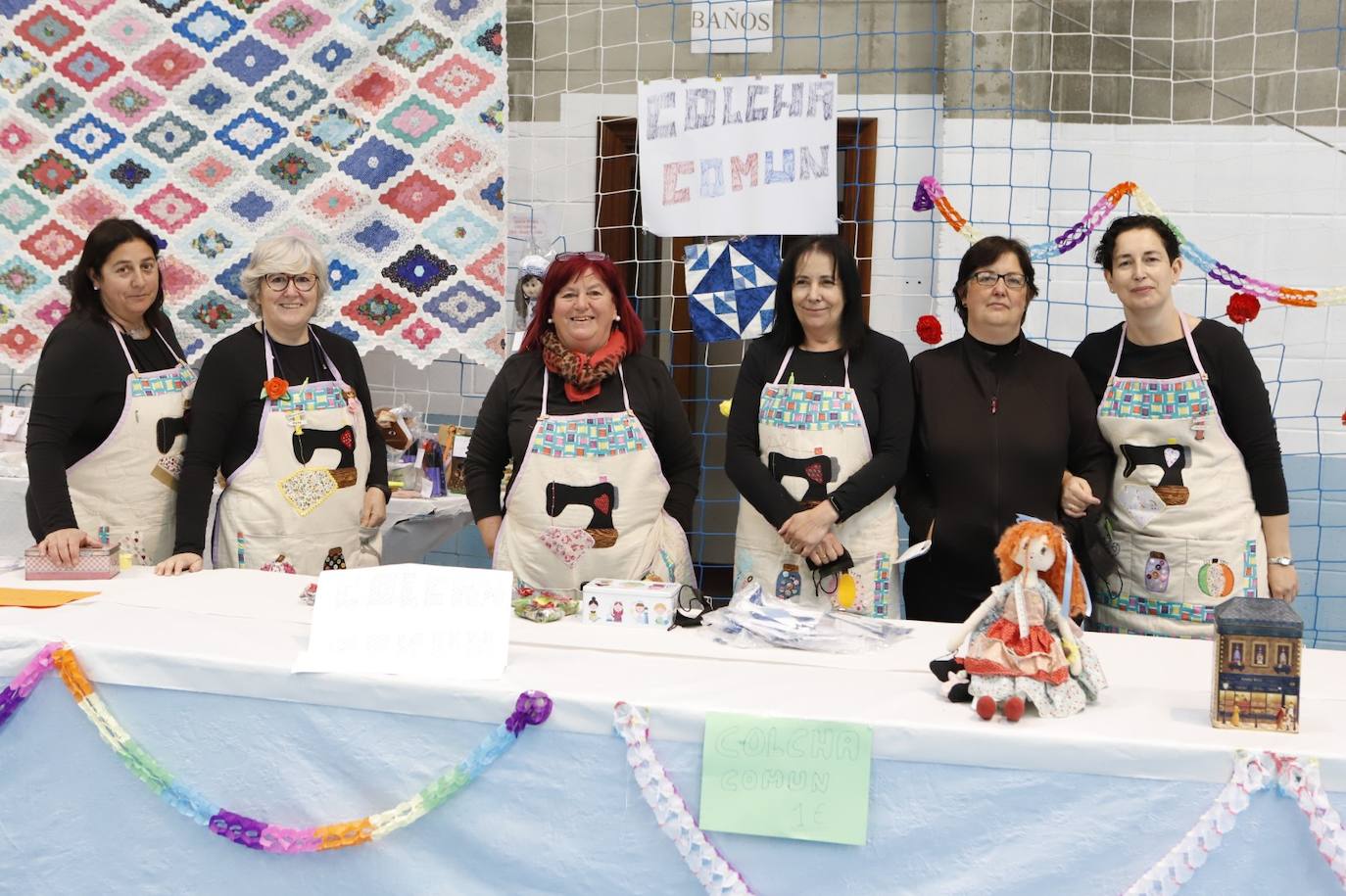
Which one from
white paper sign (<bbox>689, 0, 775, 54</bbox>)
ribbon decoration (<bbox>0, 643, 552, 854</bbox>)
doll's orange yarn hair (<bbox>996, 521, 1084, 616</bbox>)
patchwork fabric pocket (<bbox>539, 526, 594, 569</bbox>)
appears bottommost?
ribbon decoration (<bbox>0, 643, 552, 854</bbox>)

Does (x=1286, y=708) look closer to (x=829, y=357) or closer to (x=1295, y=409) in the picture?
(x=829, y=357)

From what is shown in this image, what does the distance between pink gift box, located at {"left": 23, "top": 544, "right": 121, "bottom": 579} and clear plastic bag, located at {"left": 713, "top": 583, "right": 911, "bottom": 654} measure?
43.6 inches

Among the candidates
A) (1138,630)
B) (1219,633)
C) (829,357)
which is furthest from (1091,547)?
(1219,633)

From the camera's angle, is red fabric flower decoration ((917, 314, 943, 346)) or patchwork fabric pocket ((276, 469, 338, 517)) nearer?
patchwork fabric pocket ((276, 469, 338, 517))

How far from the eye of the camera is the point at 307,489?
2.50 m

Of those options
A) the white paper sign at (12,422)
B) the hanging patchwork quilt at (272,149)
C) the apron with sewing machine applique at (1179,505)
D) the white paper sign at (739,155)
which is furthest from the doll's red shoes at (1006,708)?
the white paper sign at (12,422)

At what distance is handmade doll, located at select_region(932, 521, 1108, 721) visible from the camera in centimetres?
145

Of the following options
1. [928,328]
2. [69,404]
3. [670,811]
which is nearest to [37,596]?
[69,404]

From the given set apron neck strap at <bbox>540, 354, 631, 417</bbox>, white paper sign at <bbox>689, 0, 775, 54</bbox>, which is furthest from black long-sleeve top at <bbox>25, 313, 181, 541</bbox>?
white paper sign at <bbox>689, 0, 775, 54</bbox>

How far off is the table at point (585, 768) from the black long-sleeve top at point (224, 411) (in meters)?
0.51

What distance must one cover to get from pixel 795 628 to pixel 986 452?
64cm

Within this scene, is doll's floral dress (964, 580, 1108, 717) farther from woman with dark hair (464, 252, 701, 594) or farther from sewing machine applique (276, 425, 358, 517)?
sewing machine applique (276, 425, 358, 517)

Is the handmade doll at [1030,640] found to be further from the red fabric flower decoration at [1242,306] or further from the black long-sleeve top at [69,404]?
the black long-sleeve top at [69,404]

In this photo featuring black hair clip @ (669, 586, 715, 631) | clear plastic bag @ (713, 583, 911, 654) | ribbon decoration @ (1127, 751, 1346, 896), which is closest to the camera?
ribbon decoration @ (1127, 751, 1346, 896)
